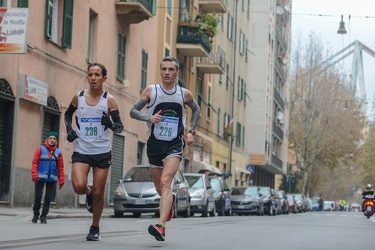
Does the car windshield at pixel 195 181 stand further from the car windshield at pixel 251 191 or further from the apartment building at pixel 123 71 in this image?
the car windshield at pixel 251 191

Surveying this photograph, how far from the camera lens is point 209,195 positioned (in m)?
32.1

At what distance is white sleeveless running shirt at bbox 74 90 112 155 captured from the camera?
10.7m

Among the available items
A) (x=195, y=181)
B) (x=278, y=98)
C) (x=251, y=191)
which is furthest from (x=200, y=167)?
(x=278, y=98)

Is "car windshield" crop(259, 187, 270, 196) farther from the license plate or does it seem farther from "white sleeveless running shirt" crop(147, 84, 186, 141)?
"white sleeveless running shirt" crop(147, 84, 186, 141)

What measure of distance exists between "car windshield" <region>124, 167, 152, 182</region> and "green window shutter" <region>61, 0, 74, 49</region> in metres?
4.26

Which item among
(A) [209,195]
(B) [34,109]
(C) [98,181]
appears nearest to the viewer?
(C) [98,181]

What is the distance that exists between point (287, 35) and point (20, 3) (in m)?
72.6

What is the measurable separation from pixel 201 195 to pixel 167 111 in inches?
799

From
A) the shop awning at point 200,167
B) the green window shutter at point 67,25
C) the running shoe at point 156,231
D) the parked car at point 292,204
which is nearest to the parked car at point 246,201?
the shop awning at point 200,167

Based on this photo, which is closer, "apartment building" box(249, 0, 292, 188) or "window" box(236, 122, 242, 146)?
"window" box(236, 122, 242, 146)

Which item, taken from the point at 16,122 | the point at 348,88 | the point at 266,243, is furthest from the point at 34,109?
the point at 348,88

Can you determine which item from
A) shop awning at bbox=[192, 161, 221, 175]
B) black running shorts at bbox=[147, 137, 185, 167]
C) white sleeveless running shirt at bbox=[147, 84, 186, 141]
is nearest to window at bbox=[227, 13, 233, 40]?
shop awning at bbox=[192, 161, 221, 175]

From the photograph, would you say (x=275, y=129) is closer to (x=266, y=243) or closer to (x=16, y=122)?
(x=16, y=122)

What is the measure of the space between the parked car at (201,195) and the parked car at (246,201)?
303 inches
